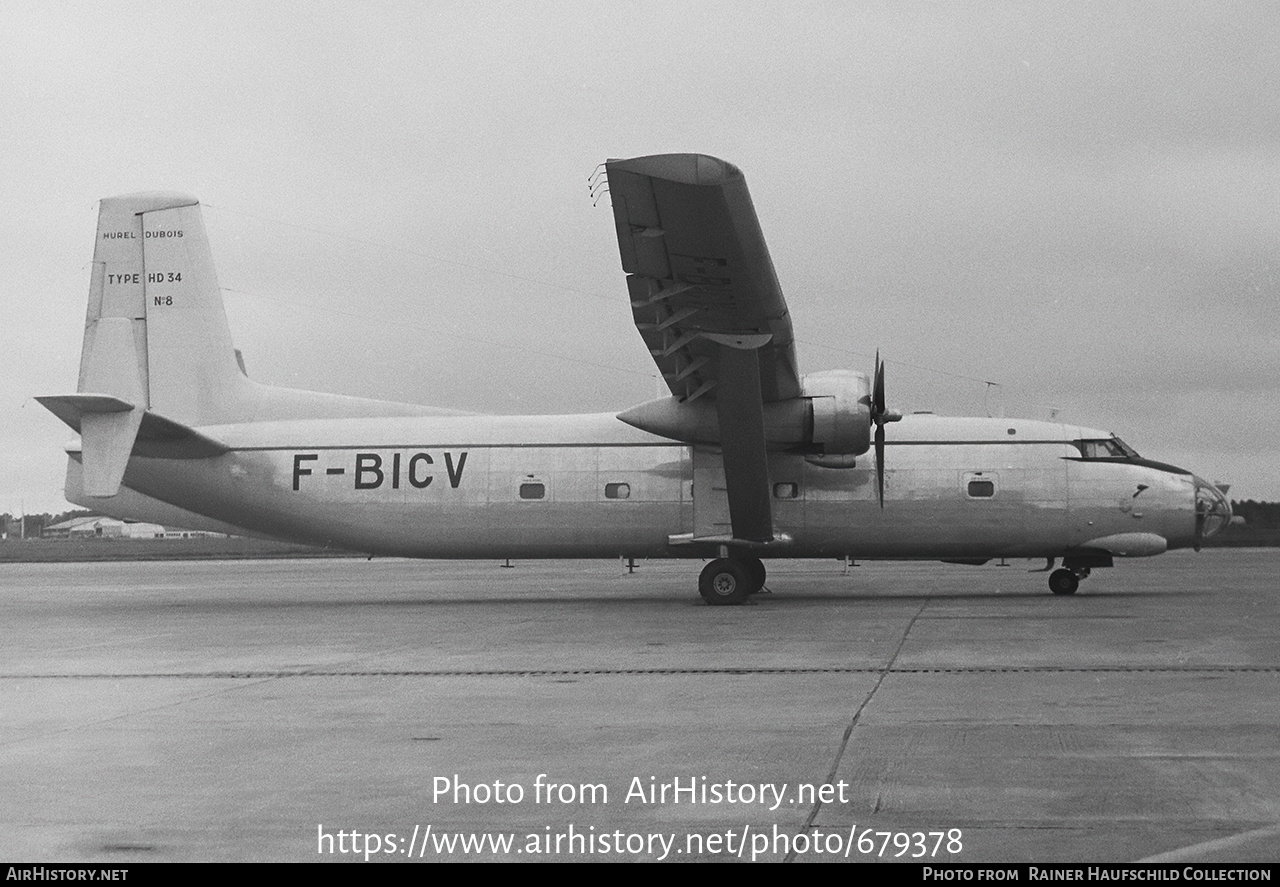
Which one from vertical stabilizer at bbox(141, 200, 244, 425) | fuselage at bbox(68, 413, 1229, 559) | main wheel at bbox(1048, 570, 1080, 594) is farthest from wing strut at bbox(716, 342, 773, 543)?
vertical stabilizer at bbox(141, 200, 244, 425)

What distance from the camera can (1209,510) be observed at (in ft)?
83.4

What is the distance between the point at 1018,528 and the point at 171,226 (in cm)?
1823

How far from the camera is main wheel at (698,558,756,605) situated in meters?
23.9

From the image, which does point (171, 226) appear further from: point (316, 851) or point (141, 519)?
point (316, 851)

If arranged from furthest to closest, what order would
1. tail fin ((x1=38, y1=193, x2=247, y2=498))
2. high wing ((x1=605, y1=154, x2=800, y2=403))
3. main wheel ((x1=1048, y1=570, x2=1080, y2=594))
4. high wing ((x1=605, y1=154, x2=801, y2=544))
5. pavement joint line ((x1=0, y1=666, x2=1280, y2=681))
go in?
tail fin ((x1=38, y1=193, x2=247, y2=498)), main wheel ((x1=1048, y1=570, x2=1080, y2=594)), high wing ((x1=605, y1=154, x2=801, y2=544)), high wing ((x1=605, y1=154, x2=800, y2=403)), pavement joint line ((x1=0, y1=666, x2=1280, y2=681))

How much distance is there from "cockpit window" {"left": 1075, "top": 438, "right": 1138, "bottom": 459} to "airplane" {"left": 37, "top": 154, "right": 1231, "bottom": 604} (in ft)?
0.17

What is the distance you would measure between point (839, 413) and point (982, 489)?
372 cm

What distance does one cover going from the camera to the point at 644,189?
1694cm

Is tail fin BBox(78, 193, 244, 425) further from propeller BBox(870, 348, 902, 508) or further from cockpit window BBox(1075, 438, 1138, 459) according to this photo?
cockpit window BBox(1075, 438, 1138, 459)

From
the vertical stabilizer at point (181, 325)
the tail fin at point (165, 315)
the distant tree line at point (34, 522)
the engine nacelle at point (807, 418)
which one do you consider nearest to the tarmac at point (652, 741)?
the engine nacelle at point (807, 418)

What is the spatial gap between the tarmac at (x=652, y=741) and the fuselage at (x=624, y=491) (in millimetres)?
5022

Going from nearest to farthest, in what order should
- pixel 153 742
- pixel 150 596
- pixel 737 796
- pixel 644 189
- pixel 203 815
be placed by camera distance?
pixel 203 815 → pixel 737 796 → pixel 153 742 → pixel 644 189 → pixel 150 596

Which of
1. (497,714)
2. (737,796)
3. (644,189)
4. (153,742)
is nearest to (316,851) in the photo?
A: (737,796)

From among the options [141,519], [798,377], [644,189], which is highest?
[644,189]
